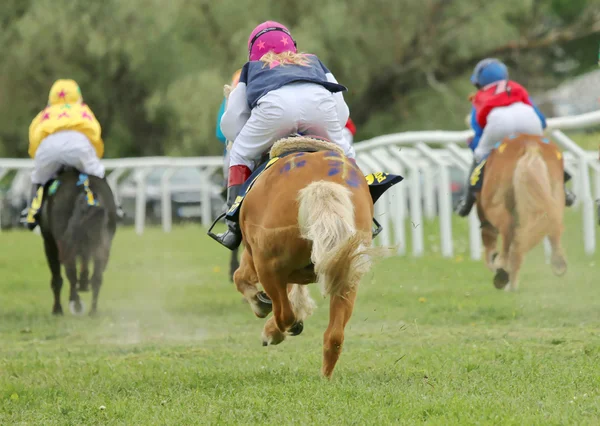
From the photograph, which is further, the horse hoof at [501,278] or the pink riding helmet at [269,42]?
the horse hoof at [501,278]

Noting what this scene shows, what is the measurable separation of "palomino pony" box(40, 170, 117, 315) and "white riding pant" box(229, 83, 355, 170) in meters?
3.89

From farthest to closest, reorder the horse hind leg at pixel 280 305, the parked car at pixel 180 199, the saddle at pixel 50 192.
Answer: the parked car at pixel 180 199 → the saddle at pixel 50 192 → the horse hind leg at pixel 280 305

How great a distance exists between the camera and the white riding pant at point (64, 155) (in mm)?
10227

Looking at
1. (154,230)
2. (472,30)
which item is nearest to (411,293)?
(154,230)

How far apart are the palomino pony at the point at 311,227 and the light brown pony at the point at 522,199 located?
11.2 ft

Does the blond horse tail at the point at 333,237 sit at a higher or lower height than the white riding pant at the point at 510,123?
lower

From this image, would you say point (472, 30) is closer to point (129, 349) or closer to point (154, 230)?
point (154, 230)

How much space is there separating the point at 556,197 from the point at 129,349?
150 inches

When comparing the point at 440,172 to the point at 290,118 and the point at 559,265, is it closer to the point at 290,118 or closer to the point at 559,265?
the point at 559,265

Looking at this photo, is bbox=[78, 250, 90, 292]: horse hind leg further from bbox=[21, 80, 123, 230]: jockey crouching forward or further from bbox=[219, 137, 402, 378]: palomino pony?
bbox=[219, 137, 402, 378]: palomino pony

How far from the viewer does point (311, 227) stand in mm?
5531

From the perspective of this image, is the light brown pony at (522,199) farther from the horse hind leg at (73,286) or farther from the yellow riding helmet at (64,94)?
the yellow riding helmet at (64,94)

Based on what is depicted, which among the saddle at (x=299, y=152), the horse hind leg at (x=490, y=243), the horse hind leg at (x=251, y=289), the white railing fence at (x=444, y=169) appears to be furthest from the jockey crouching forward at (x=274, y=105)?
the horse hind leg at (x=490, y=243)

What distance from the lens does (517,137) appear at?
984 cm
